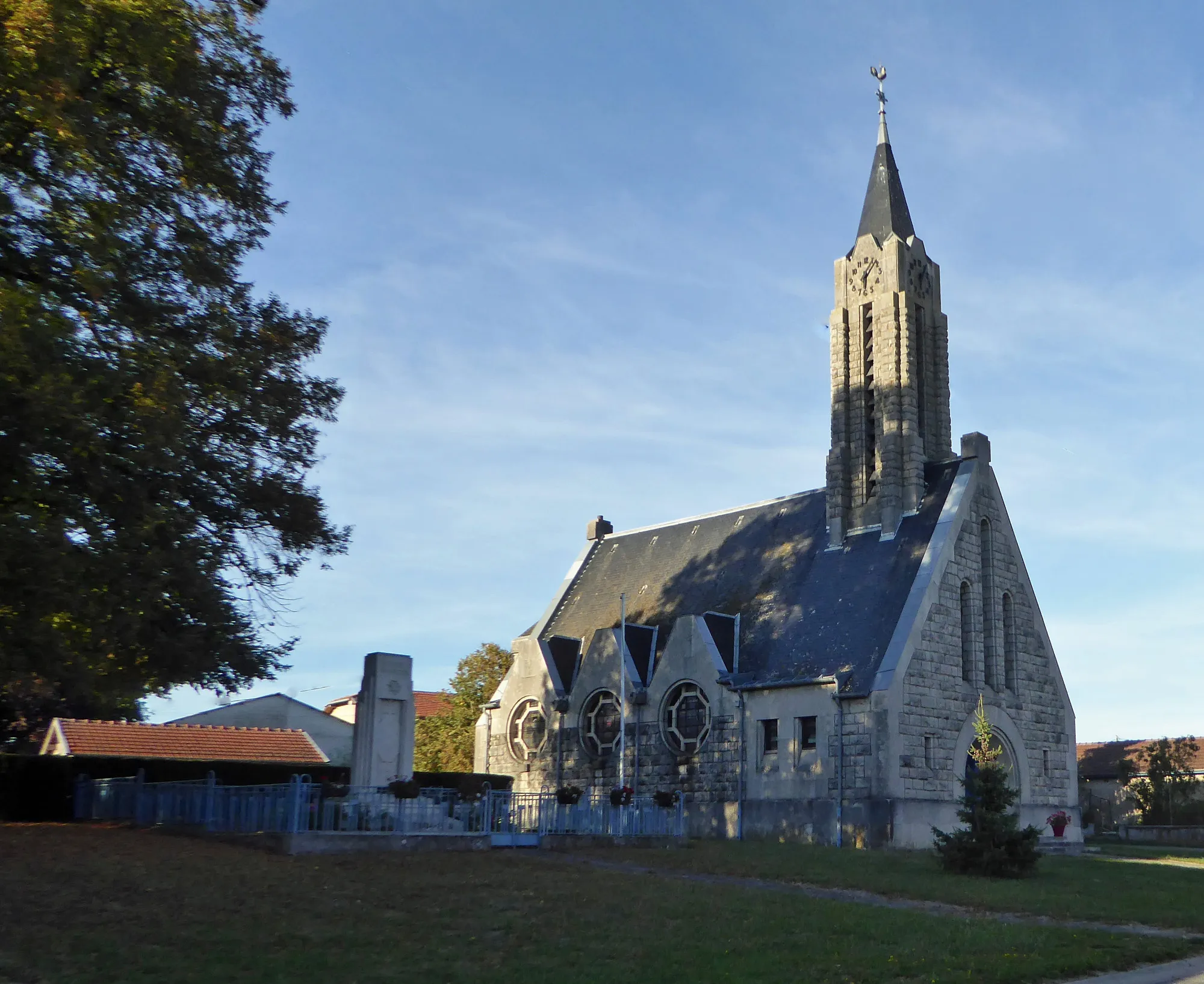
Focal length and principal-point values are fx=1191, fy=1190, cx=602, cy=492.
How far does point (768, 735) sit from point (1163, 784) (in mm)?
21667

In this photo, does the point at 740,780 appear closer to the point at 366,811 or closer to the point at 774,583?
the point at 774,583

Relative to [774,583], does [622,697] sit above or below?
below

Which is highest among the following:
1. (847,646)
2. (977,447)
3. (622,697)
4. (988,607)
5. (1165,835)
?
(977,447)

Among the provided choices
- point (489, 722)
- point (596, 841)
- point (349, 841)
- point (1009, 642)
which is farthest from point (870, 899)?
point (489, 722)

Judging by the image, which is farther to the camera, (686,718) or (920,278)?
(920,278)

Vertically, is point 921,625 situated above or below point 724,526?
below

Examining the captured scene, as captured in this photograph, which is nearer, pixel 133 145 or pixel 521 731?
pixel 133 145

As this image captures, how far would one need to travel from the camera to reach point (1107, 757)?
59.7 m

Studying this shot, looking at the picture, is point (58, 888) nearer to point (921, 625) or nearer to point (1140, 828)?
point (921, 625)

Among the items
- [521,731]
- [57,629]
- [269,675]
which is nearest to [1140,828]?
[521,731]

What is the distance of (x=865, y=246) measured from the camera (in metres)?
36.9

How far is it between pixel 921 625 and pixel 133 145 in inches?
826

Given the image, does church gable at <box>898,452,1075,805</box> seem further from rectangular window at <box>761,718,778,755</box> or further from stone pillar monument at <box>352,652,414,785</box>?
stone pillar monument at <box>352,652,414,785</box>

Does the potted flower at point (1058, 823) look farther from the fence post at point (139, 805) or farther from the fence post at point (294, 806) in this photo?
the fence post at point (139, 805)
